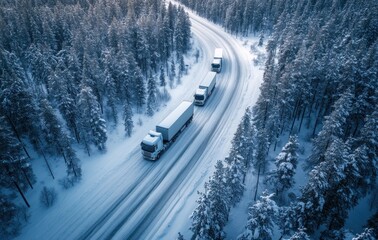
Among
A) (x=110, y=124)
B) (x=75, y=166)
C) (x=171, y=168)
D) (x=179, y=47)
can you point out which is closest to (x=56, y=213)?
(x=75, y=166)

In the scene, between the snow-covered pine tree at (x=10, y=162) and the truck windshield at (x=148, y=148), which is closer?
the snow-covered pine tree at (x=10, y=162)

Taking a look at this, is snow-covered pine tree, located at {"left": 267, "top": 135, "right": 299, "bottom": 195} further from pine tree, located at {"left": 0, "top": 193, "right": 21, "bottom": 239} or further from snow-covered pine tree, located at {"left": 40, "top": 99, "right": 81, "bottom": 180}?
pine tree, located at {"left": 0, "top": 193, "right": 21, "bottom": 239}

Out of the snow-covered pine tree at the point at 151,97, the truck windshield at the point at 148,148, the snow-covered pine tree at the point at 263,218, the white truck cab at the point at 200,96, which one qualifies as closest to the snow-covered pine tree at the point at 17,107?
the truck windshield at the point at 148,148

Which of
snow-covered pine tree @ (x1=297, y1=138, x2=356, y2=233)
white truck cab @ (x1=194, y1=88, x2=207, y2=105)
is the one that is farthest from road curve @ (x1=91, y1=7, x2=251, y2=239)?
snow-covered pine tree @ (x1=297, y1=138, x2=356, y2=233)

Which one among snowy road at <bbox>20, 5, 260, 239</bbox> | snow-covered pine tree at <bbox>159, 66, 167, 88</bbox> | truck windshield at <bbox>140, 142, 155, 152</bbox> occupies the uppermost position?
snow-covered pine tree at <bbox>159, 66, 167, 88</bbox>

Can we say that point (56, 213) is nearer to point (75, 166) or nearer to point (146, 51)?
point (75, 166)

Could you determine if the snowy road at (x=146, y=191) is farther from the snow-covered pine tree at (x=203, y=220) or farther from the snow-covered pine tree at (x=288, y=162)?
the snow-covered pine tree at (x=288, y=162)

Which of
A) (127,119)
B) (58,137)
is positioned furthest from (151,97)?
(58,137)
